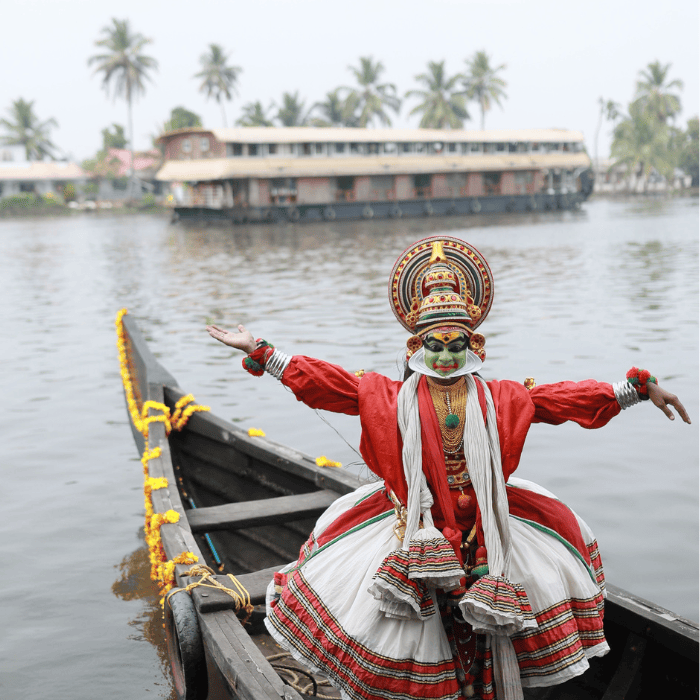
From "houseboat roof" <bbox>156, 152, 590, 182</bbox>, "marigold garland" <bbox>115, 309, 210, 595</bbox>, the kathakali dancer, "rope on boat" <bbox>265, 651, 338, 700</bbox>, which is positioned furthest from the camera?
"houseboat roof" <bbox>156, 152, 590, 182</bbox>

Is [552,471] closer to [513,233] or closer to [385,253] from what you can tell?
[385,253]

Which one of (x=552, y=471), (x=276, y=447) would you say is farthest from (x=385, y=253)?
(x=276, y=447)

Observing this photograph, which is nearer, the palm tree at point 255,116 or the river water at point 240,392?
the river water at point 240,392

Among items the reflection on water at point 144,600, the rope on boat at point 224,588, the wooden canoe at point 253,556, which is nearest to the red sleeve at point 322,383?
the wooden canoe at point 253,556

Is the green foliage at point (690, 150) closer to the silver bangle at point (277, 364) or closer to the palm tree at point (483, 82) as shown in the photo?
the palm tree at point (483, 82)

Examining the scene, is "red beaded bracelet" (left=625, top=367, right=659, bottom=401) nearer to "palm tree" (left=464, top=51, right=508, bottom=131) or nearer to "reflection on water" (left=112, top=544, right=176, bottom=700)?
"reflection on water" (left=112, top=544, right=176, bottom=700)

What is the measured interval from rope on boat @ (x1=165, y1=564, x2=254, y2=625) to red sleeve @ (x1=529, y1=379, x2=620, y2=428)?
4.83 feet

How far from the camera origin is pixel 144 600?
15.4ft

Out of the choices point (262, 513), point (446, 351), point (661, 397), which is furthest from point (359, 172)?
point (661, 397)

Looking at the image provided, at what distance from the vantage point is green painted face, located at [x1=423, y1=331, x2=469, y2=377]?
2.41m

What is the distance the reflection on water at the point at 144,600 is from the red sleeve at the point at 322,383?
2143mm

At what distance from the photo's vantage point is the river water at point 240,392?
14.9ft

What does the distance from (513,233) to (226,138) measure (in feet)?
46.9

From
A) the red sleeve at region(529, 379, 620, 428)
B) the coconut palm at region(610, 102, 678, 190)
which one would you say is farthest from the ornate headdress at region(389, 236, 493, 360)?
the coconut palm at region(610, 102, 678, 190)
